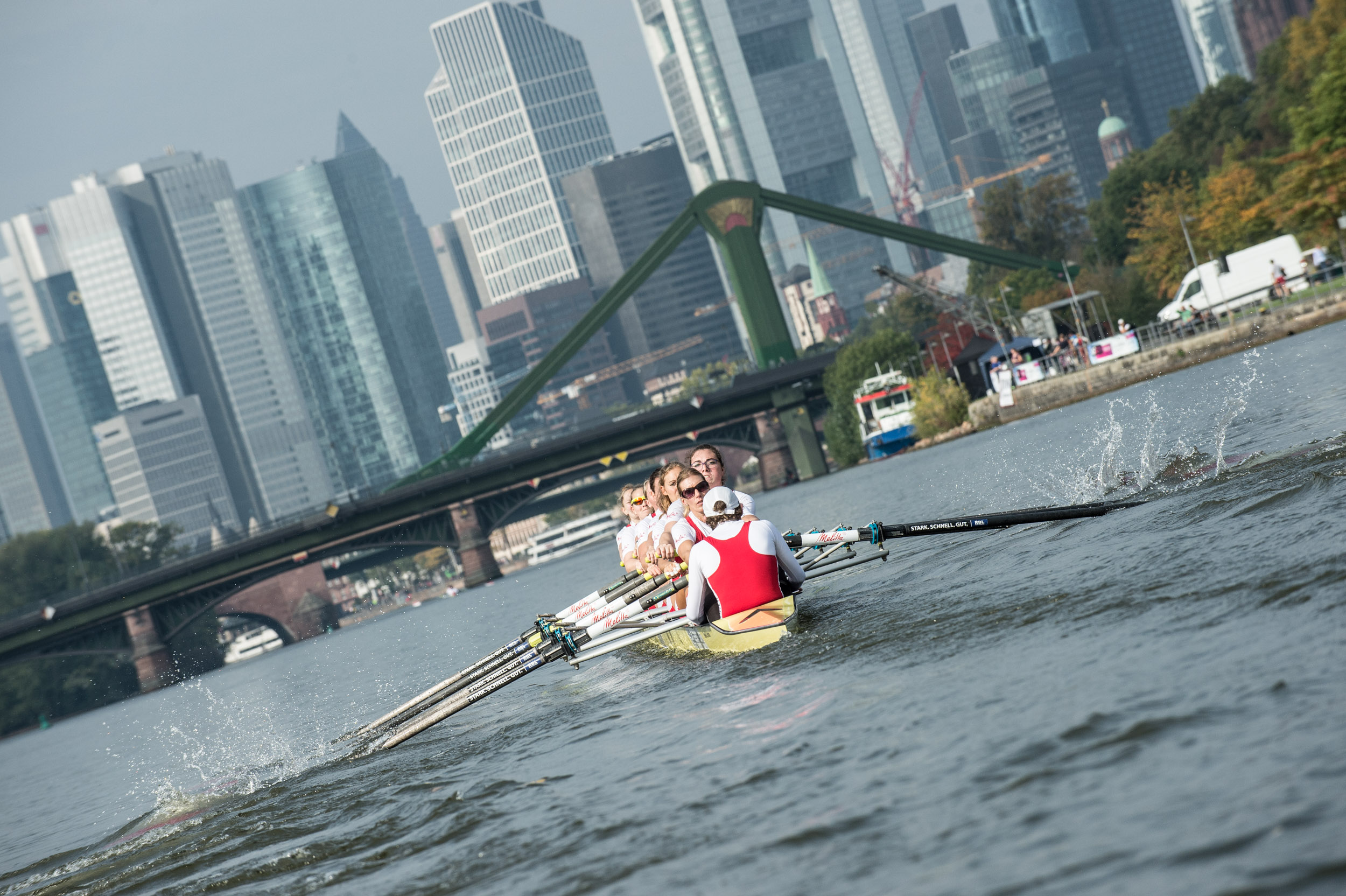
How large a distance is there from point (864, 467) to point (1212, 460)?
60.1 m

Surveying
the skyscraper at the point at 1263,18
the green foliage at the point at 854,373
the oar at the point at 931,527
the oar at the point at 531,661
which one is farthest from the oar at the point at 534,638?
the skyscraper at the point at 1263,18

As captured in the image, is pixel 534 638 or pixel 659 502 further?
pixel 534 638

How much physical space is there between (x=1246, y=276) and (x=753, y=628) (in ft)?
162

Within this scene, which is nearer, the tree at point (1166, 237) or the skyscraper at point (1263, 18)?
the tree at point (1166, 237)

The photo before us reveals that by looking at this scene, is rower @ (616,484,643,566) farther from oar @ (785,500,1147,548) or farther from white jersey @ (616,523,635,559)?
oar @ (785,500,1147,548)

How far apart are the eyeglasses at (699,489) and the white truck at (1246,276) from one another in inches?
1772

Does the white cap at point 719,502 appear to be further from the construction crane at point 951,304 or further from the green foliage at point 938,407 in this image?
the construction crane at point 951,304

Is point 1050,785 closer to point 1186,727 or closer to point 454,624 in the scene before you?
point 1186,727

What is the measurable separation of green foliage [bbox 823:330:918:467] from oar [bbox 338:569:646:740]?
6768 cm

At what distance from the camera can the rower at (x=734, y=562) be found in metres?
12.0

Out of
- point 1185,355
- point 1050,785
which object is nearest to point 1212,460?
point 1050,785

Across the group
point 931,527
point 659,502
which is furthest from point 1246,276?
point 659,502

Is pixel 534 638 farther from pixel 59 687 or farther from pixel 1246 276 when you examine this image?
pixel 59 687

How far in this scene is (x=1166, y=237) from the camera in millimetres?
75812
